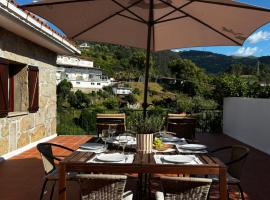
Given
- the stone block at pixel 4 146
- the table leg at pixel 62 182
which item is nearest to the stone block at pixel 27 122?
the stone block at pixel 4 146

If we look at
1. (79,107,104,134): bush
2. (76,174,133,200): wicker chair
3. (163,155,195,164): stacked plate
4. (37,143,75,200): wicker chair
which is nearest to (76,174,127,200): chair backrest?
(76,174,133,200): wicker chair

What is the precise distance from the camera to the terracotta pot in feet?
10.1

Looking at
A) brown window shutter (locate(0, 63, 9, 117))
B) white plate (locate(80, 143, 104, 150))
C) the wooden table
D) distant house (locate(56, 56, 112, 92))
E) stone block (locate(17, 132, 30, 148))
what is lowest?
stone block (locate(17, 132, 30, 148))

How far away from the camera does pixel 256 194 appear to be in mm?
4359

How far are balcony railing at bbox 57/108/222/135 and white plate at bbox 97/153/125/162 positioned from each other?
280 inches

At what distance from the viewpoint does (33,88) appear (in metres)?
7.68

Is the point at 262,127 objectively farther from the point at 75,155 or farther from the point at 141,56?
the point at 141,56

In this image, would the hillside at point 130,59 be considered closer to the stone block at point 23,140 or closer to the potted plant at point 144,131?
the stone block at point 23,140

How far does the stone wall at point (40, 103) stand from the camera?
6359 mm

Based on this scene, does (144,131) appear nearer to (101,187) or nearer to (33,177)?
(101,187)

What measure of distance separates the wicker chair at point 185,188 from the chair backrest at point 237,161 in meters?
0.93

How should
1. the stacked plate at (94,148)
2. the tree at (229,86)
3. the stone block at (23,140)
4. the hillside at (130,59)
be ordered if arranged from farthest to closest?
the hillside at (130,59)
the tree at (229,86)
the stone block at (23,140)
the stacked plate at (94,148)

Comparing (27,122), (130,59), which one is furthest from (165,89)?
(27,122)

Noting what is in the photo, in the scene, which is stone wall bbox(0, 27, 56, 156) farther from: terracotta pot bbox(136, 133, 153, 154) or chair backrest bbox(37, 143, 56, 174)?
terracotta pot bbox(136, 133, 153, 154)
